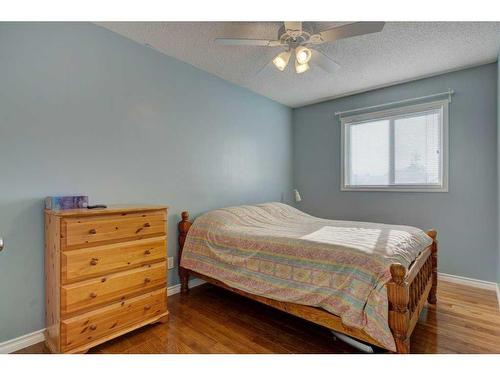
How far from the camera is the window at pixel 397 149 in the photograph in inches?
121

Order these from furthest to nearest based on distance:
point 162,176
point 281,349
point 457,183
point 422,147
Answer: point 422,147 < point 457,183 < point 162,176 < point 281,349

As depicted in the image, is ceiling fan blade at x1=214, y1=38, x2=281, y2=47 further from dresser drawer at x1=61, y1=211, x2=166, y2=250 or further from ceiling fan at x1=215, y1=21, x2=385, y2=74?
dresser drawer at x1=61, y1=211, x2=166, y2=250

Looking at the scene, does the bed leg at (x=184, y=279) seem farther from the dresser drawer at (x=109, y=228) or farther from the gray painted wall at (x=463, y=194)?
the gray painted wall at (x=463, y=194)

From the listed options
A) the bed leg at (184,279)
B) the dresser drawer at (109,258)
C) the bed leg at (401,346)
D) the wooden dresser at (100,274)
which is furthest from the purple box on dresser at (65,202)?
the bed leg at (401,346)

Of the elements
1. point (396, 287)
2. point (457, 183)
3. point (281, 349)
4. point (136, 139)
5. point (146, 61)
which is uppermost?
point (146, 61)

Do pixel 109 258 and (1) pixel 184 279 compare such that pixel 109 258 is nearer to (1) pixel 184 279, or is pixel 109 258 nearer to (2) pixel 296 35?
(1) pixel 184 279

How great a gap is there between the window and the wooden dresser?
9.45 feet

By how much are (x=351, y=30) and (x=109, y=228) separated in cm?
212

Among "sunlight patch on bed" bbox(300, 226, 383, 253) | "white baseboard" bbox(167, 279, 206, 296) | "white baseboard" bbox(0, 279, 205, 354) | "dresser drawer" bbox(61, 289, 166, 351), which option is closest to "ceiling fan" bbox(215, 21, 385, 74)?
"sunlight patch on bed" bbox(300, 226, 383, 253)

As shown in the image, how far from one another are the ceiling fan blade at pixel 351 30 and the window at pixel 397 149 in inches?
75.4

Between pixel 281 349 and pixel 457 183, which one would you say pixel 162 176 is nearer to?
pixel 281 349
